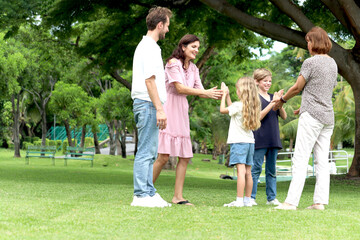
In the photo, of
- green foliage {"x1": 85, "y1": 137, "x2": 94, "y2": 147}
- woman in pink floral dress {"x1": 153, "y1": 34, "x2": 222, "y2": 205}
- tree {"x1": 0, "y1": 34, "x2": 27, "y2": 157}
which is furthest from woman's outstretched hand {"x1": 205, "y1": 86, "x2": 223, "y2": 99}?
green foliage {"x1": 85, "y1": 137, "x2": 94, "y2": 147}

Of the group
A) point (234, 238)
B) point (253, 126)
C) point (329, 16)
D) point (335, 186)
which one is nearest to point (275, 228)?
point (234, 238)

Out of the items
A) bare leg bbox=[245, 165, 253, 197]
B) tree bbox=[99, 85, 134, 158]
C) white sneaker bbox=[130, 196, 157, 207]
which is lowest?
white sneaker bbox=[130, 196, 157, 207]

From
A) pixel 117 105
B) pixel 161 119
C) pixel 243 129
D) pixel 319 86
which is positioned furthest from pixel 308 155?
pixel 117 105

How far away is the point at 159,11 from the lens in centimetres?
589

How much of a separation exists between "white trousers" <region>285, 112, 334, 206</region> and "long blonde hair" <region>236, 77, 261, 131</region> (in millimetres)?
600

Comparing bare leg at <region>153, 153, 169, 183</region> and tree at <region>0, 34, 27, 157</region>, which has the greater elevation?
tree at <region>0, 34, 27, 157</region>

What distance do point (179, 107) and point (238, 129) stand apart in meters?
0.79

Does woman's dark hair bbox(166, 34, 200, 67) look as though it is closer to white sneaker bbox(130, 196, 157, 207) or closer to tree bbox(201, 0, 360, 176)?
white sneaker bbox(130, 196, 157, 207)

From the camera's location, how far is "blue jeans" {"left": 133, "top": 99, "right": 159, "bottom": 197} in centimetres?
571

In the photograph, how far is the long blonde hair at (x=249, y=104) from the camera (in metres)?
6.33

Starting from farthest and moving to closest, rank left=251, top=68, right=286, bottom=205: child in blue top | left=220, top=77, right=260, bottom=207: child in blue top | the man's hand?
1. left=251, top=68, right=286, bottom=205: child in blue top
2. left=220, top=77, right=260, bottom=207: child in blue top
3. the man's hand

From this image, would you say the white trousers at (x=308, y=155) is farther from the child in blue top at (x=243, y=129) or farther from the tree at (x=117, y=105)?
the tree at (x=117, y=105)

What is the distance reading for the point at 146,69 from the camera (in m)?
5.68

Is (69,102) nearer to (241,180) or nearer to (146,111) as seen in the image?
(241,180)
